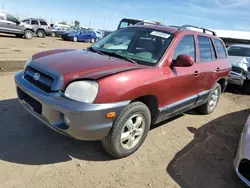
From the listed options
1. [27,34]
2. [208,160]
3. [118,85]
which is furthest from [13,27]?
[208,160]

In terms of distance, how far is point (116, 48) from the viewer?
3988mm

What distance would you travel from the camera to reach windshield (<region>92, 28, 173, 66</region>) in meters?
3.63

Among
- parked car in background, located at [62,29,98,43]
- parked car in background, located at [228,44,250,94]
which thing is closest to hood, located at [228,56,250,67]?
parked car in background, located at [228,44,250,94]

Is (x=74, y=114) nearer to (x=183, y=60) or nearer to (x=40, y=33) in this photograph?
(x=183, y=60)

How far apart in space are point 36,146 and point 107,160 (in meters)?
1.00

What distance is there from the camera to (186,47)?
13.6ft

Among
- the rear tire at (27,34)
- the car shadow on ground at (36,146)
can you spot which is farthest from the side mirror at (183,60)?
the rear tire at (27,34)

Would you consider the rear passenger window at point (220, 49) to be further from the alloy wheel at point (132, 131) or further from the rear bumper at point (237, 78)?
the alloy wheel at point (132, 131)

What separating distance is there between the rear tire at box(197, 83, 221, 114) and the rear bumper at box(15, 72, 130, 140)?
2.95m

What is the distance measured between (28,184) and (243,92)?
804cm

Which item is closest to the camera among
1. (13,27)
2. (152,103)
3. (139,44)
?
(152,103)

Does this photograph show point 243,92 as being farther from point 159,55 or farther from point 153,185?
point 153,185

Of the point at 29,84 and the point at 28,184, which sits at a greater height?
the point at 29,84

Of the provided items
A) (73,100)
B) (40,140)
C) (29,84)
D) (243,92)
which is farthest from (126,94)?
(243,92)
